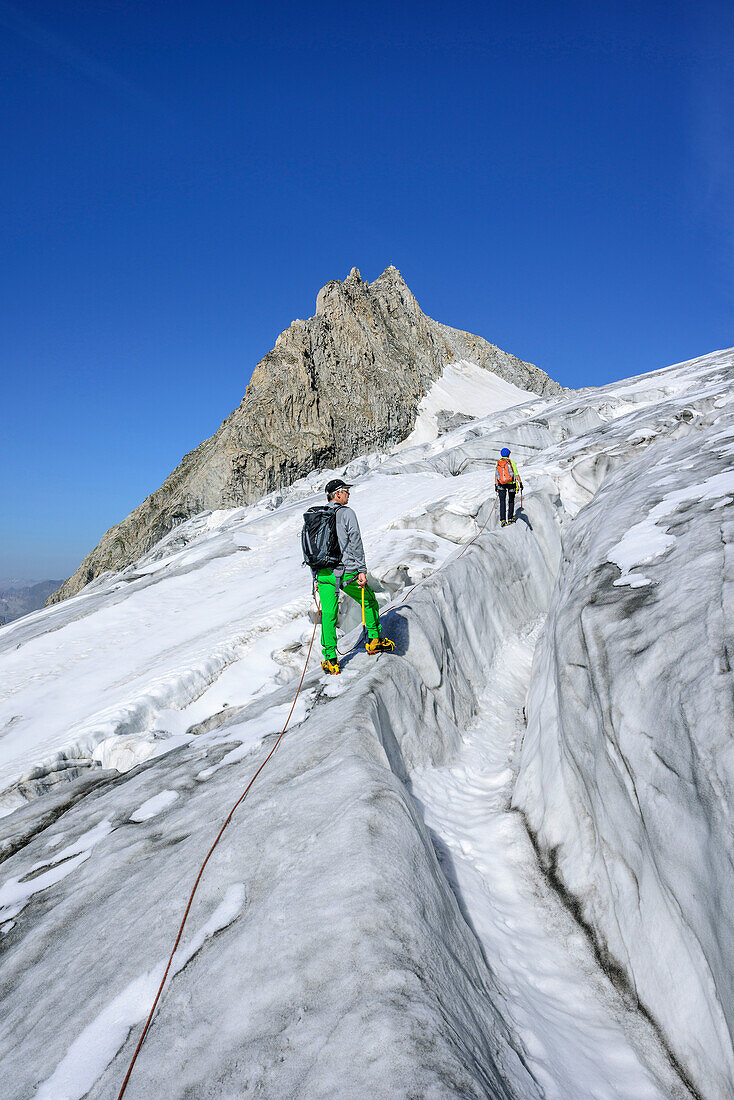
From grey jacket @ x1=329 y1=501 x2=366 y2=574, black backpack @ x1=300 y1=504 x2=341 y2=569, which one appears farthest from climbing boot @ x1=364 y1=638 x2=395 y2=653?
black backpack @ x1=300 y1=504 x2=341 y2=569

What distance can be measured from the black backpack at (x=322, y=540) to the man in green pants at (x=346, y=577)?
0.07 metres

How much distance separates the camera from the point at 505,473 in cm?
Result: 1315

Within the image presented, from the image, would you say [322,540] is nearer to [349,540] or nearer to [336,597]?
[349,540]

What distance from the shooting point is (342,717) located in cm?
534

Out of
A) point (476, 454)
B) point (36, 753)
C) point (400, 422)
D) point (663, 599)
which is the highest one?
point (400, 422)

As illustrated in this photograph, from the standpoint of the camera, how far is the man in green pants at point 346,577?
20.8 ft

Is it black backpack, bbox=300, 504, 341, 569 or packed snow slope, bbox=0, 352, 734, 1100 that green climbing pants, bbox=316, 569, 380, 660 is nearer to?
black backpack, bbox=300, 504, 341, 569

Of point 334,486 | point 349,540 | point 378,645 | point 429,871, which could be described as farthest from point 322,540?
point 429,871

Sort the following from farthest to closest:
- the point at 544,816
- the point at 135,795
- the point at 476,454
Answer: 1. the point at 476,454
2. the point at 135,795
3. the point at 544,816

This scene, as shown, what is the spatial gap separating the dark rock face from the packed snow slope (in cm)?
3947

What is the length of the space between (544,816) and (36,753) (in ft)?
27.2

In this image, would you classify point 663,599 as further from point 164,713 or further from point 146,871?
point 164,713

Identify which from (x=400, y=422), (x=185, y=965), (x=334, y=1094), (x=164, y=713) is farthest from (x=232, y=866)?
(x=400, y=422)

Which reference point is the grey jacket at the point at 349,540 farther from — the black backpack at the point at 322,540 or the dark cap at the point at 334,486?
the dark cap at the point at 334,486
